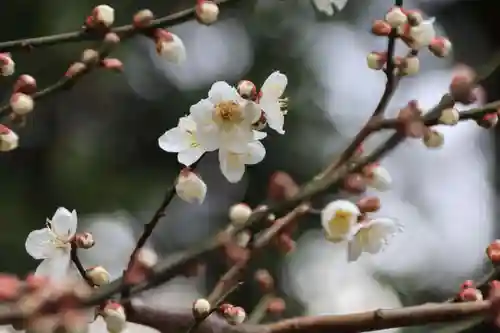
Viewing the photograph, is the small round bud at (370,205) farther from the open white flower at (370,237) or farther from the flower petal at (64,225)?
the flower petal at (64,225)

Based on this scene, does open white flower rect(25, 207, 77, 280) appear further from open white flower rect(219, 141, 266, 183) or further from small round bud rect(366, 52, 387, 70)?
small round bud rect(366, 52, 387, 70)

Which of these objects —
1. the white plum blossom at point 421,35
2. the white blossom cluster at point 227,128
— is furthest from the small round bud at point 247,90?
the white plum blossom at point 421,35

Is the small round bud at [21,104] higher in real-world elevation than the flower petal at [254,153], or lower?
higher

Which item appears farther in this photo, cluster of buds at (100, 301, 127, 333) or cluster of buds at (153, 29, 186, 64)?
cluster of buds at (153, 29, 186, 64)

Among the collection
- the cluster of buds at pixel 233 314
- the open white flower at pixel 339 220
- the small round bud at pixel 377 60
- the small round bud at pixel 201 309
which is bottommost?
the cluster of buds at pixel 233 314

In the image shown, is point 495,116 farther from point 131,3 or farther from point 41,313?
point 131,3

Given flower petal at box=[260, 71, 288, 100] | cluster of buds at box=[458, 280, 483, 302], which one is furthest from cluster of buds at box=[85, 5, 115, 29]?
cluster of buds at box=[458, 280, 483, 302]

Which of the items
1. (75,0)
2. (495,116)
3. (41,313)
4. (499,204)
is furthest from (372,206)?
(75,0)
